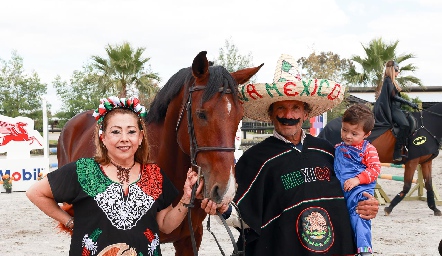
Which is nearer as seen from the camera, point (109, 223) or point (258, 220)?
point (109, 223)

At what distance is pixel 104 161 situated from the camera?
229 cm

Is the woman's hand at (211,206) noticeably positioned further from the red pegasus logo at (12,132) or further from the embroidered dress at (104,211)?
the red pegasus logo at (12,132)

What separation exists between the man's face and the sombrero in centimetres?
6

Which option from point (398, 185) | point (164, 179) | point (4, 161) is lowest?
point (398, 185)

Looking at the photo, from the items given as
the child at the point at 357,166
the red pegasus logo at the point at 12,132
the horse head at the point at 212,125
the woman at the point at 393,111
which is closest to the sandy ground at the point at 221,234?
the woman at the point at 393,111

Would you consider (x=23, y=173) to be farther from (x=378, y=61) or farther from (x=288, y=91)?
(x=378, y=61)

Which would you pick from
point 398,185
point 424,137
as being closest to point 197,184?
point 424,137

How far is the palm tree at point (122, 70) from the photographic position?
62.8 ft

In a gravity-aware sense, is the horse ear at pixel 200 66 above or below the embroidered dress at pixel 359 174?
above

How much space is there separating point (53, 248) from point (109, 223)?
4464 millimetres

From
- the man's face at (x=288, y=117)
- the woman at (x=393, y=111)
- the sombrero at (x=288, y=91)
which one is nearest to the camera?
the sombrero at (x=288, y=91)

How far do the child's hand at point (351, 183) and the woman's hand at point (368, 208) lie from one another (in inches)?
3.3

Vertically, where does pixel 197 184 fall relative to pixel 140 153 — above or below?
below

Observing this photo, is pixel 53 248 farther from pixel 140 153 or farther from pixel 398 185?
pixel 398 185
